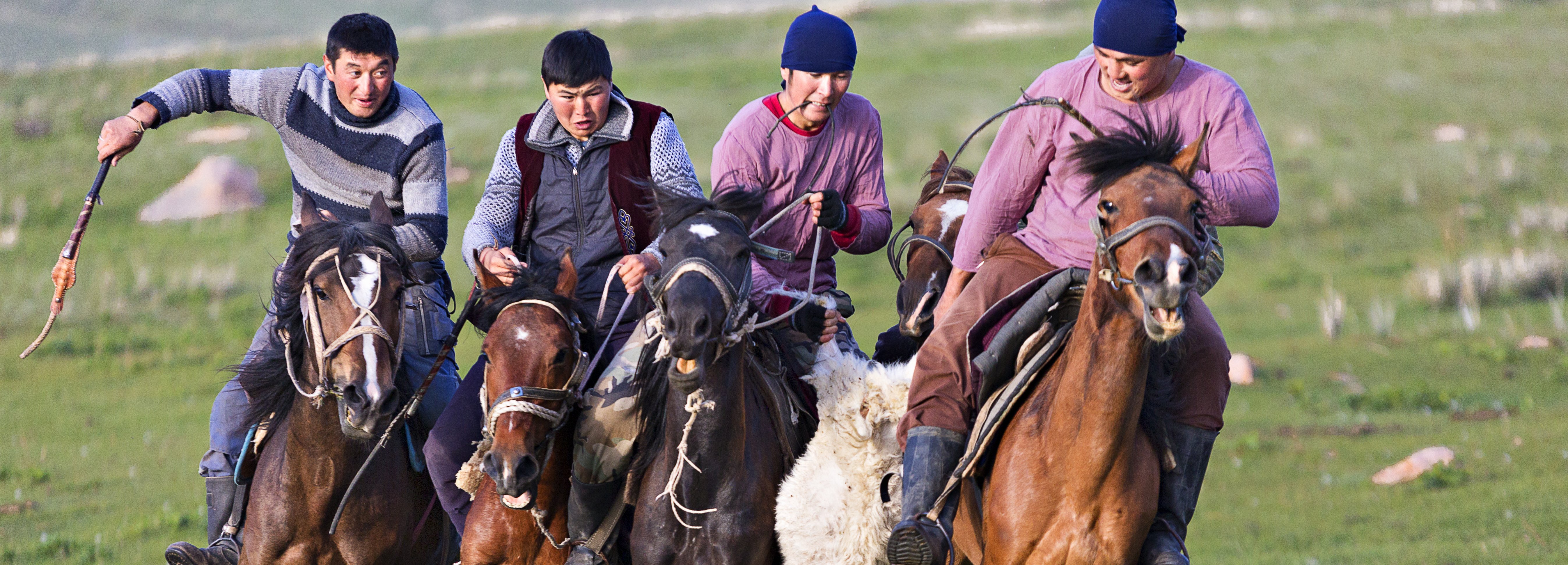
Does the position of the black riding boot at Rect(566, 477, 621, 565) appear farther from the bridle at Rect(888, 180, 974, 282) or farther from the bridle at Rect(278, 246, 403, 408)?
the bridle at Rect(888, 180, 974, 282)

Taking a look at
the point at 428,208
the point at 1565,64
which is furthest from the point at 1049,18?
the point at 428,208

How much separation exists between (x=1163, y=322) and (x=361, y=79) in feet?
11.9

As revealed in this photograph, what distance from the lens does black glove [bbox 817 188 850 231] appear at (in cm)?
534

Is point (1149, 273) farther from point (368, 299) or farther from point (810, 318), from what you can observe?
point (368, 299)

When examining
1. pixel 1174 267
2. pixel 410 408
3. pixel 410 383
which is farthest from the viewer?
pixel 410 383

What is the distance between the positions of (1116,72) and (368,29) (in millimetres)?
3149

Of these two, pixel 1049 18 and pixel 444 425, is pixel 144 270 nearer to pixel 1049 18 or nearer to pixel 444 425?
pixel 444 425

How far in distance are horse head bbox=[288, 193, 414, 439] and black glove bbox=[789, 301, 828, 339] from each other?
161cm

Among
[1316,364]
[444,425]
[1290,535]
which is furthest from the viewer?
[1316,364]

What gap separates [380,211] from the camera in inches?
217

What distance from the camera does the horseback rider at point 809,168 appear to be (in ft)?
19.1

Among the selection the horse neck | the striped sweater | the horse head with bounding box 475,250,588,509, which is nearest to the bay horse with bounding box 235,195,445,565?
the horse head with bounding box 475,250,588,509

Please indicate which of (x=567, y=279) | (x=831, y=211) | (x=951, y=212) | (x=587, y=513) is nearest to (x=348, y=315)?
(x=567, y=279)

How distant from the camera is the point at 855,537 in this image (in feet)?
17.7
